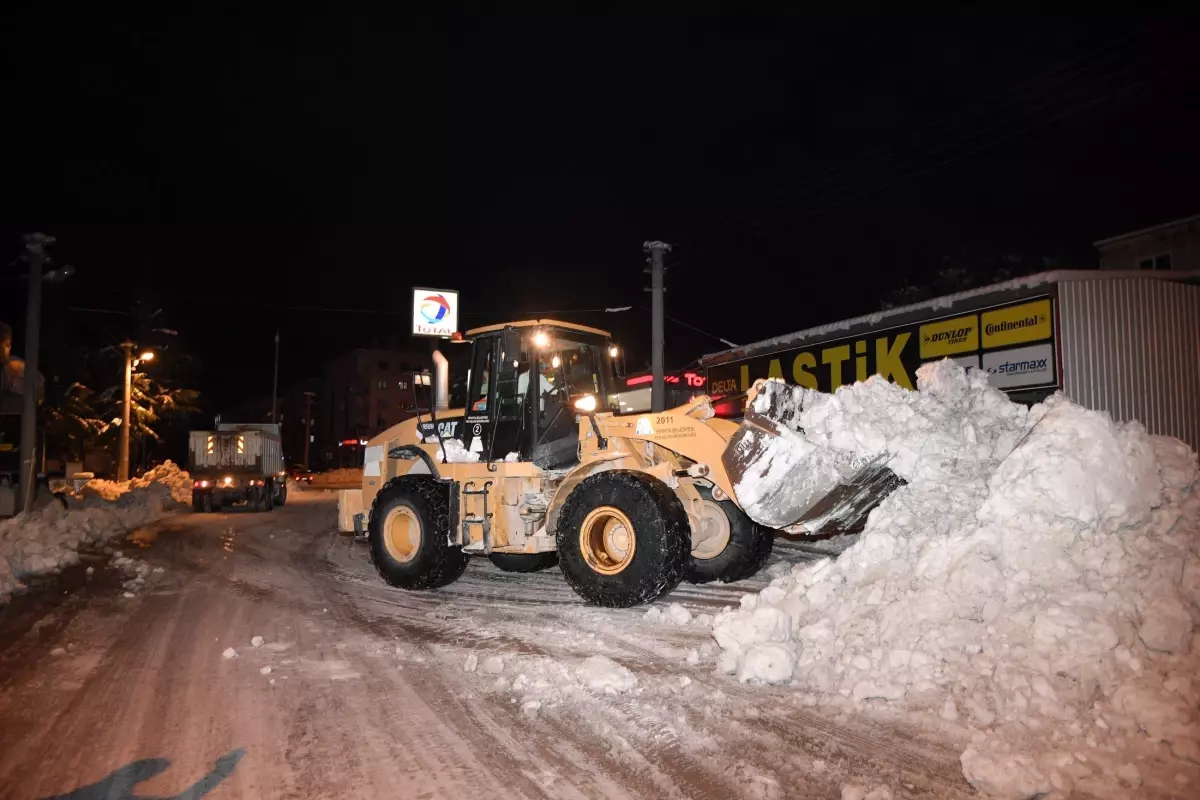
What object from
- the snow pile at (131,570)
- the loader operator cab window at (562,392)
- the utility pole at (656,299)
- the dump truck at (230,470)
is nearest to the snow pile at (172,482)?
the dump truck at (230,470)

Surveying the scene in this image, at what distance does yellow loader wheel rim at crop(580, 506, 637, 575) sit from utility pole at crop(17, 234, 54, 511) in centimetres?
1591

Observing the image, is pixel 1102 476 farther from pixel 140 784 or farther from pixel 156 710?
pixel 156 710

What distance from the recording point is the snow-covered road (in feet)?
12.9

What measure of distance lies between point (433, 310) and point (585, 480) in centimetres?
1778

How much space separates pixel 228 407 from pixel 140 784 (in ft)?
223

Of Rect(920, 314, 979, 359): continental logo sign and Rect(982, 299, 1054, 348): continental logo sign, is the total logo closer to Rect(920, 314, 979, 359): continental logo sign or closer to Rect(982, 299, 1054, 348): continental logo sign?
Rect(920, 314, 979, 359): continental logo sign

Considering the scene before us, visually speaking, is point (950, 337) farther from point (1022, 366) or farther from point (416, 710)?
point (416, 710)

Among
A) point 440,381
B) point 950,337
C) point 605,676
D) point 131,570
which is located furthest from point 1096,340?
point 131,570

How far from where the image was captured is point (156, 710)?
506 cm

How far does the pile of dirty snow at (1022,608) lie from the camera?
152 inches

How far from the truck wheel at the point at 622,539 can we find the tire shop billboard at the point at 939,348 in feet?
17.8

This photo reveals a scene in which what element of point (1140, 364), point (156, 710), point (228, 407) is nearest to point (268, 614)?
point (156, 710)

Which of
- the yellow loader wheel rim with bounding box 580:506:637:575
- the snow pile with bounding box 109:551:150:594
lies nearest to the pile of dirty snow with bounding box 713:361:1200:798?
the yellow loader wheel rim with bounding box 580:506:637:575

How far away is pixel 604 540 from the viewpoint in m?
7.77
